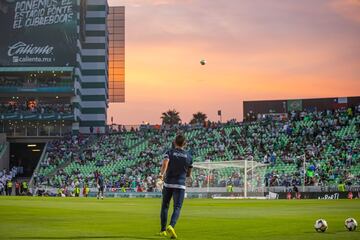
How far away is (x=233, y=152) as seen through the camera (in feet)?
270

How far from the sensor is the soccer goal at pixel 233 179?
208ft

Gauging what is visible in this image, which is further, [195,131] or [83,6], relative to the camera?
[83,6]

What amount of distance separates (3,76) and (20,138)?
32.4ft

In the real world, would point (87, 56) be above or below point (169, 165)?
above

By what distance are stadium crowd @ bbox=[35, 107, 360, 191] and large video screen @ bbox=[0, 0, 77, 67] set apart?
12.6m

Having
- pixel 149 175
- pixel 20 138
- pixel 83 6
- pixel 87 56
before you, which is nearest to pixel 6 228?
pixel 149 175

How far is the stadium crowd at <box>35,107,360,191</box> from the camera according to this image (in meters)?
67.7

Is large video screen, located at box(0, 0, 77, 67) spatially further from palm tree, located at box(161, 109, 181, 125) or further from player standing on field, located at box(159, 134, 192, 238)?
player standing on field, located at box(159, 134, 192, 238)

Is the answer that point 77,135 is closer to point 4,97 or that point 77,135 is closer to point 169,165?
point 4,97

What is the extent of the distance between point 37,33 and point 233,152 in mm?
38050

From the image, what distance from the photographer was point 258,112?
113625 millimetres

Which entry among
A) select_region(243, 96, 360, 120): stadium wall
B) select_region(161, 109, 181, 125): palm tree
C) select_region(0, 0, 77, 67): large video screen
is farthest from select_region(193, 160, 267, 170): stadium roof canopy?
select_region(161, 109, 181, 125): palm tree

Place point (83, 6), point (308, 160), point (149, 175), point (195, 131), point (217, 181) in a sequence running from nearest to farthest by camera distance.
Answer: point (217, 181) < point (308, 160) < point (149, 175) < point (195, 131) < point (83, 6)

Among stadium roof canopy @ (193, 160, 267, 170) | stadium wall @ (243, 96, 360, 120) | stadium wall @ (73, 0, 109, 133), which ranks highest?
stadium wall @ (73, 0, 109, 133)
